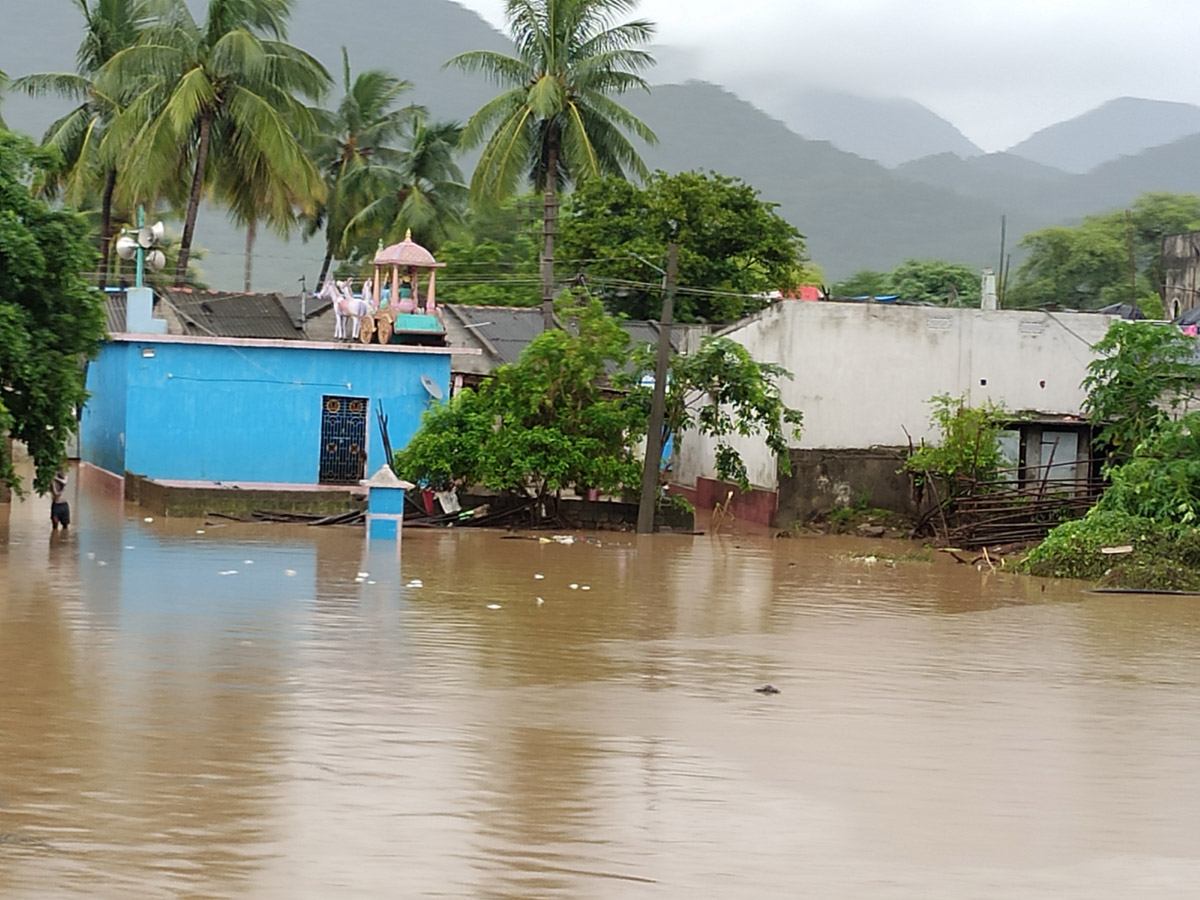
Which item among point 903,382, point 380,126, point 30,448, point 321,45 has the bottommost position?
point 30,448

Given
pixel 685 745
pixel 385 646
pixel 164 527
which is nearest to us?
pixel 685 745

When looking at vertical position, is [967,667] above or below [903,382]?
below

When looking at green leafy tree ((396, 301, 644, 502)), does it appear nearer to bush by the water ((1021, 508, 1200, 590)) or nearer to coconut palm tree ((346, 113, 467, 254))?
bush by the water ((1021, 508, 1200, 590))

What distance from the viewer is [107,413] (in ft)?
113

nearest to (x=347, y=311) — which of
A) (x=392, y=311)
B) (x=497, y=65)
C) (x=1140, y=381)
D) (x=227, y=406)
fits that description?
(x=392, y=311)

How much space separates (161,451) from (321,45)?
169254 mm

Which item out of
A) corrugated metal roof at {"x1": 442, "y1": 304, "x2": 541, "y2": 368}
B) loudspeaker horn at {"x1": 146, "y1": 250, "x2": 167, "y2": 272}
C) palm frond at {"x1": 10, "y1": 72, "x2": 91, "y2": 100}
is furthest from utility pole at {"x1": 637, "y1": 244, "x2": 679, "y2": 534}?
palm frond at {"x1": 10, "y1": 72, "x2": 91, "y2": 100}

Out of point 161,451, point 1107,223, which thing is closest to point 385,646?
point 161,451

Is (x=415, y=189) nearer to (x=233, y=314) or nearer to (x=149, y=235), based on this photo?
(x=233, y=314)

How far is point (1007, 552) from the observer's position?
83.4 feet

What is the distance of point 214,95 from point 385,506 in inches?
653

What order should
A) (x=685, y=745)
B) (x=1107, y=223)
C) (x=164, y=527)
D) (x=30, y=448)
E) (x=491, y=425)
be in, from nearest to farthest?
(x=685, y=745) < (x=30, y=448) < (x=164, y=527) < (x=491, y=425) < (x=1107, y=223)

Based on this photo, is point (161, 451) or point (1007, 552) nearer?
point (1007, 552)

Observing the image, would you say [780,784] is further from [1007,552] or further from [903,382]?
[903,382]
